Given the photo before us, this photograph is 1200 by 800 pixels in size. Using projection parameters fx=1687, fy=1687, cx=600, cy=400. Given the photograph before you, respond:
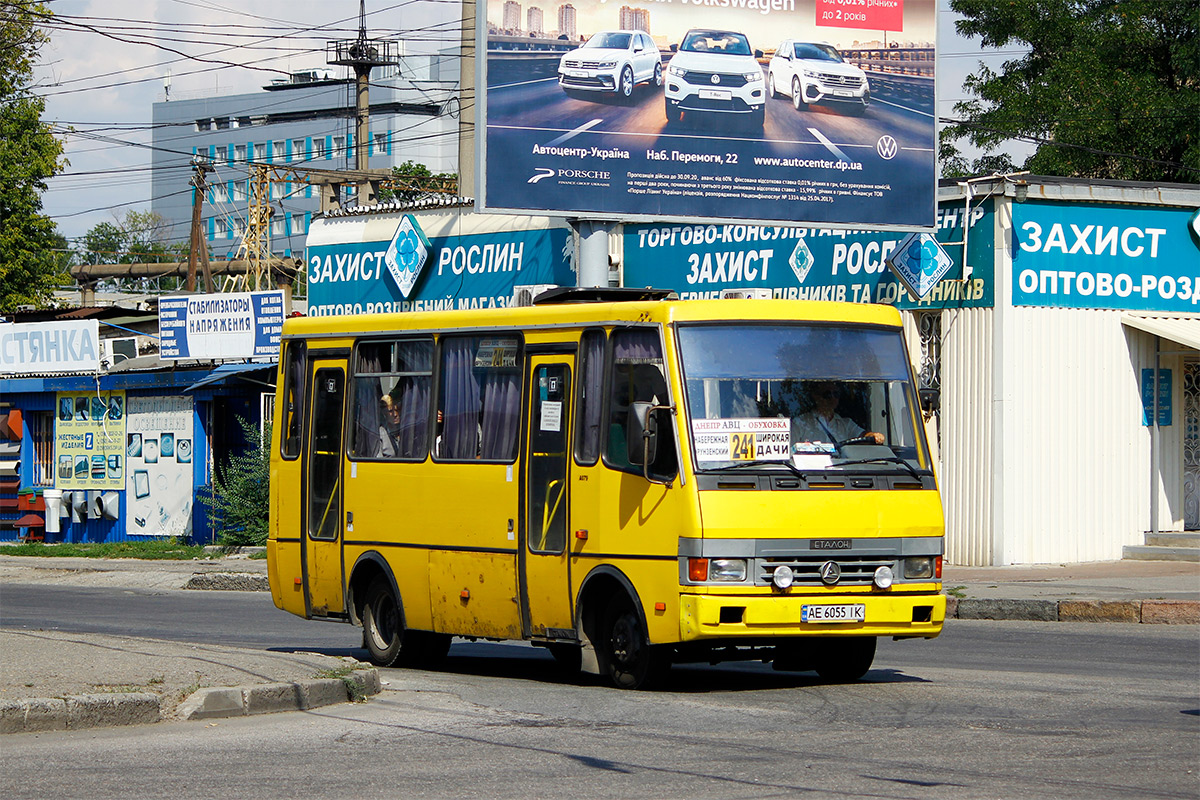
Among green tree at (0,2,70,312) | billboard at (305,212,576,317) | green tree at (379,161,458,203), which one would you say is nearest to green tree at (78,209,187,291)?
green tree at (379,161,458,203)

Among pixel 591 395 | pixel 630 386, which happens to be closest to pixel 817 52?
pixel 591 395

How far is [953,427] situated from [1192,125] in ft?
58.8

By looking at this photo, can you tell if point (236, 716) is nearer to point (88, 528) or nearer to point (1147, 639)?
point (1147, 639)

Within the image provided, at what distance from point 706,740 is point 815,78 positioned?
51.0 ft

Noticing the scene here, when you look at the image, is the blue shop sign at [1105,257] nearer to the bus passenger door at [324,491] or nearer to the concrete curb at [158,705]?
the bus passenger door at [324,491]

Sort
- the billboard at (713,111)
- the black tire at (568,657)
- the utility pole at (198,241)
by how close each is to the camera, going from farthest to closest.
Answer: the utility pole at (198,241) < the billboard at (713,111) < the black tire at (568,657)

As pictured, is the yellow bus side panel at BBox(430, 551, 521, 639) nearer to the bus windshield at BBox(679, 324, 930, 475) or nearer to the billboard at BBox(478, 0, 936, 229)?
the bus windshield at BBox(679, 324, 930, 475)

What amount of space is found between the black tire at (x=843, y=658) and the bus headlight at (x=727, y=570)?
1240 millimetres

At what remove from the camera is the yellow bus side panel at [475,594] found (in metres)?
12.2

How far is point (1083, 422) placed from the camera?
2178 cm

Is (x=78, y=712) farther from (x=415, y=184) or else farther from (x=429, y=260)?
(x=415, y=184)

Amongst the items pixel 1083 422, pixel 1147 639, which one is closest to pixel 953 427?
pixel 1083 422

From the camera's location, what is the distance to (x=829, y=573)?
10812 millimetres

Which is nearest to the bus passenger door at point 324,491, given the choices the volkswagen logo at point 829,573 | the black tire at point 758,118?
the volkswagen logo at point 829,573
